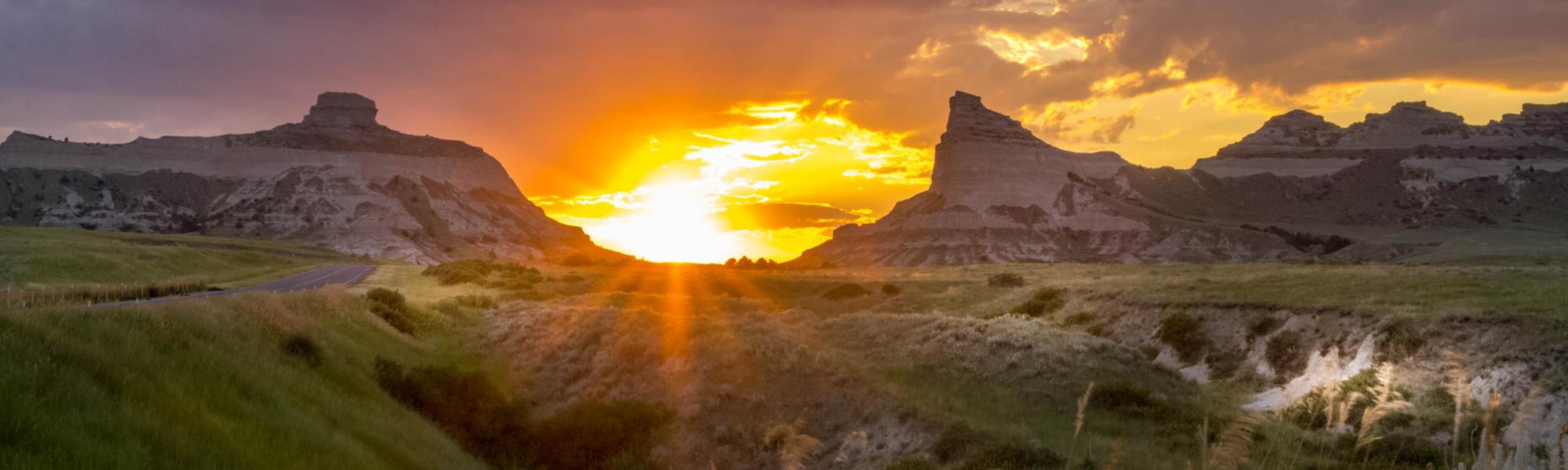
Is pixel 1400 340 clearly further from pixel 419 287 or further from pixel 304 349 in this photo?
pixel 419 287

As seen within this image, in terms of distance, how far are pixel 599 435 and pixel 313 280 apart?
46.5m

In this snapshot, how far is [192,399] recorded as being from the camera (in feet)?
40.5

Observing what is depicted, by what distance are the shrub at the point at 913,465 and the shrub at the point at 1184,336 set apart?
2093 centimetres

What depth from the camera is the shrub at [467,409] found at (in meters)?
20.5

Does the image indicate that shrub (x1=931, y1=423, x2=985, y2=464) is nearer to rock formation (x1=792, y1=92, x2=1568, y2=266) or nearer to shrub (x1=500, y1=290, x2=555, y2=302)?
shrub (x1=500, y1=290, x2=555, y2=302)

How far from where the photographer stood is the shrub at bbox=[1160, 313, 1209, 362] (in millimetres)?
Answer: 33469

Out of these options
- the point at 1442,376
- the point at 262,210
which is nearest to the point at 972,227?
the point at 262,210

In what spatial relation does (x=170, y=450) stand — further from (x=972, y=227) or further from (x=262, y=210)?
(x=262, y=210)

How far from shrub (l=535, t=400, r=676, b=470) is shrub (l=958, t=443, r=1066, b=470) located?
7.94 meters

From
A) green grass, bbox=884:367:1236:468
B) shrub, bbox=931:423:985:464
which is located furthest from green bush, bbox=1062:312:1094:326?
shrub, bbox=931:423:985:464

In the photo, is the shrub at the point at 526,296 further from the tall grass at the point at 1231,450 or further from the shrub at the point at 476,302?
the tall grass at the point at 1231,450

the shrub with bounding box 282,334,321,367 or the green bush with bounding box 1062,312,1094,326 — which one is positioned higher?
the shrub with bounding box 282,334,321,367

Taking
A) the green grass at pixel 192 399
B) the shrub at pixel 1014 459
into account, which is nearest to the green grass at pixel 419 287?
the green grass at pixel 192 399

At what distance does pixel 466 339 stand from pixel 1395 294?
34395 millimetres
